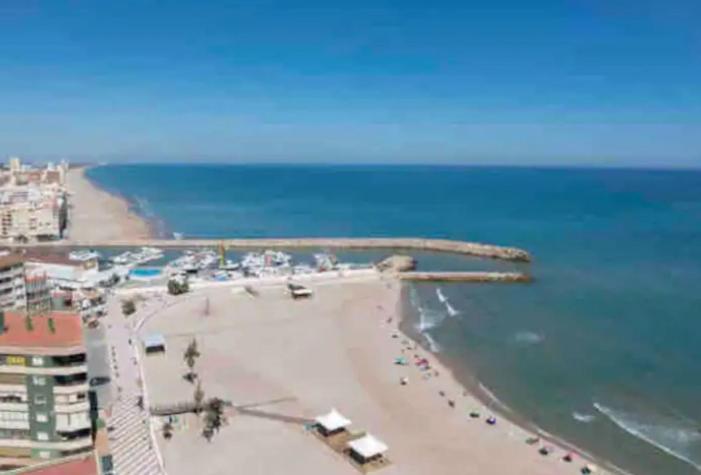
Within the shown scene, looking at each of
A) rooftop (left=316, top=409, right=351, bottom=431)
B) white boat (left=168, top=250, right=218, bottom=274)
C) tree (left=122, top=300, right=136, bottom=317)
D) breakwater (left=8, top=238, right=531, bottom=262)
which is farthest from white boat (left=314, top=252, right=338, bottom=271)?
rooftop (left=316, top=409, right=351, bottom=431)

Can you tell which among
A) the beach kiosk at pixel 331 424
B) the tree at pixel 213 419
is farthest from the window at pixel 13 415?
the beach kiosk at pixel 331 424

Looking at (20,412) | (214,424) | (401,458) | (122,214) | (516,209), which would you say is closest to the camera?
(20,412)

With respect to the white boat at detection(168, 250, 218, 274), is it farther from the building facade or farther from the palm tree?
the building facade

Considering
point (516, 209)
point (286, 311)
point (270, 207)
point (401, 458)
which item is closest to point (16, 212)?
point (286, 311)

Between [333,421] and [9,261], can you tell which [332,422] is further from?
[9,261]

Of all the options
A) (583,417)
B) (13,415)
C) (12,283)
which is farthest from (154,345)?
(583,417)

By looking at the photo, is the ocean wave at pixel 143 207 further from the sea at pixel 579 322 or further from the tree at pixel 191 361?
the tree at pixel 191 361

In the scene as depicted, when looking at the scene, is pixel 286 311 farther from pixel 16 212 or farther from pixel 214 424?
pixel 16 212
